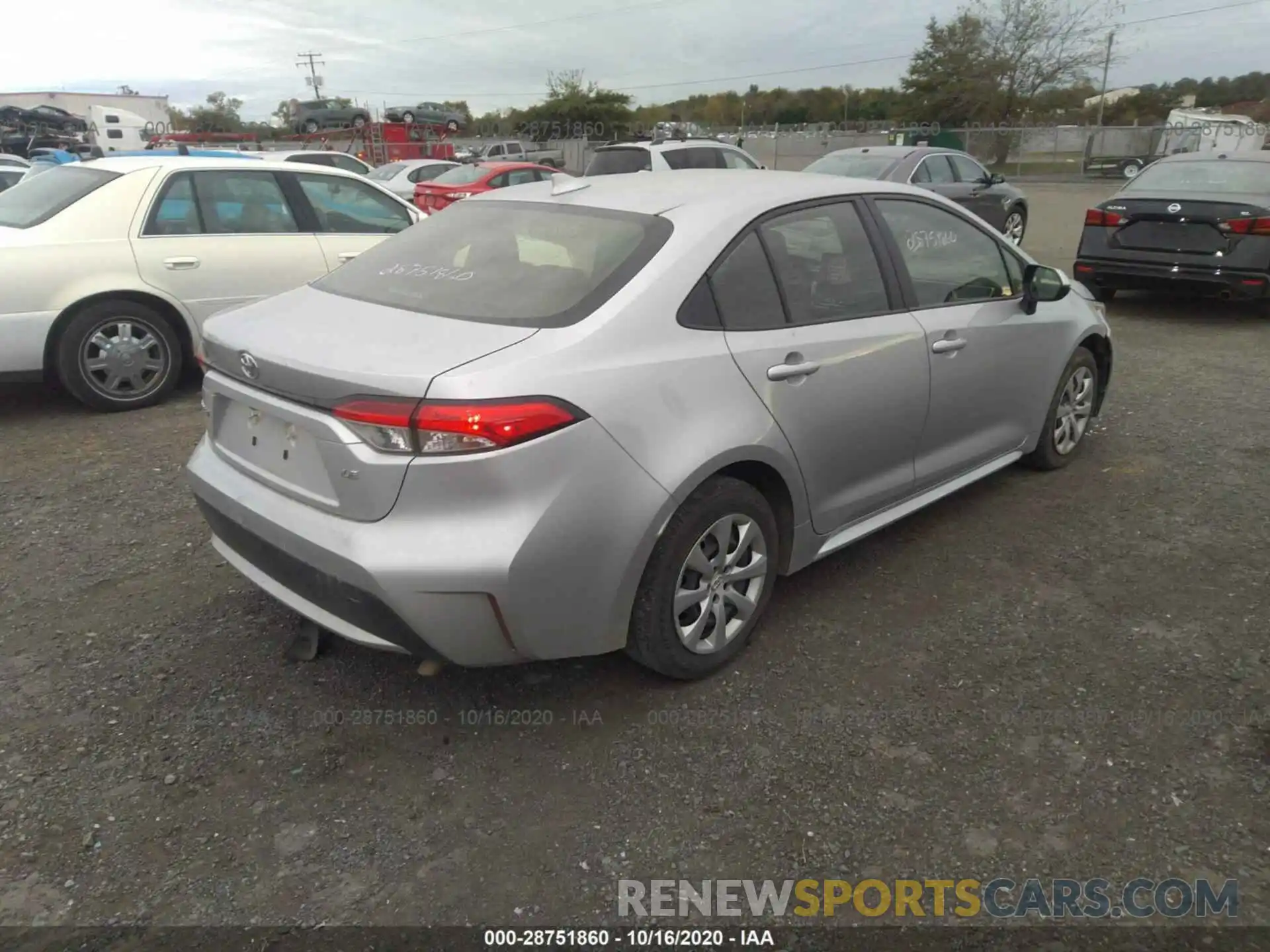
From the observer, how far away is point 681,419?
108 inches

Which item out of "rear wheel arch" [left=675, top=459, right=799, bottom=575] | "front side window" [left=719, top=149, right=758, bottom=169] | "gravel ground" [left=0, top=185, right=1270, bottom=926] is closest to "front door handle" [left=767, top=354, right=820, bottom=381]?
"rear wheel arch" [left=675, top=459, right=799, bottom=575]

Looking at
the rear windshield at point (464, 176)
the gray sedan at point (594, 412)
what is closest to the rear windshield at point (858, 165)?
the rear windshield at point (464, 176)

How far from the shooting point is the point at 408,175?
16.5m

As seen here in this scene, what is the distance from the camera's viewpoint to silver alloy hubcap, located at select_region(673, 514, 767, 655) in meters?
2.92

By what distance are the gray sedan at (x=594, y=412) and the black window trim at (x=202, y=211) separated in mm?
3242

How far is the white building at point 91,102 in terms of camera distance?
55344 mm

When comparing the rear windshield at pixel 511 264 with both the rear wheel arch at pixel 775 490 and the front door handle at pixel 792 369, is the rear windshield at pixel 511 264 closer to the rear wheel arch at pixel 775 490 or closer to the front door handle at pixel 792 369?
the front door handle at pixel 792 369

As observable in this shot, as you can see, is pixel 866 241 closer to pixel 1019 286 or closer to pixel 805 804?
pixel 1019 286

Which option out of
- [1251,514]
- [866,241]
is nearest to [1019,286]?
[866,241]

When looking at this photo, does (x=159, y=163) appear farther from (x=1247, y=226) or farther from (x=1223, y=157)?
(x=1223, y=157)

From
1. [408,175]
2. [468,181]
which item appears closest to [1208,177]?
[468,181]

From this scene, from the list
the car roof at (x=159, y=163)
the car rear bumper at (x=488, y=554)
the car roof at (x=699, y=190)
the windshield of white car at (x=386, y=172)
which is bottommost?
the car rear bumper at (x=488, y=554)

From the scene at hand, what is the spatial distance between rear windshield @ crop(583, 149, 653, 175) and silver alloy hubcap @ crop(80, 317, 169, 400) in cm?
779

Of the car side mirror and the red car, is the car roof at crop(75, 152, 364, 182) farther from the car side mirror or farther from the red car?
the red car
